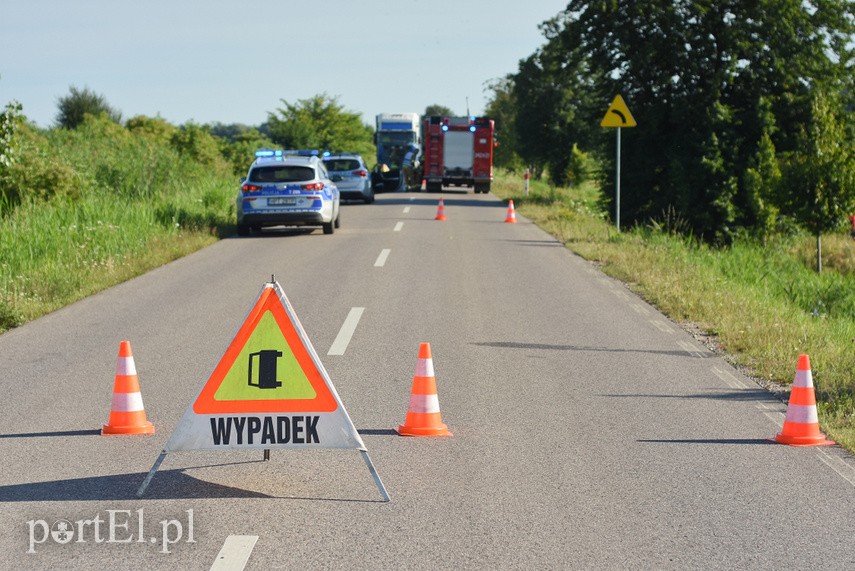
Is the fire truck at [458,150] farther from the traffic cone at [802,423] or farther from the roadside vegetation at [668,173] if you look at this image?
the traffic cone at [802,423]

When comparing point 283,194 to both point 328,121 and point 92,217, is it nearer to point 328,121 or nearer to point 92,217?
point 92,217

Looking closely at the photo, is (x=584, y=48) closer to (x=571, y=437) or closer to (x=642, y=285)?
(x=642, y=285)

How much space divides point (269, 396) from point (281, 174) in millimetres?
17670

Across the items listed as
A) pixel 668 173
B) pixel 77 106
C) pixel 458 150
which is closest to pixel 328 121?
pixel 77 106

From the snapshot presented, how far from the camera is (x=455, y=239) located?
23531mm

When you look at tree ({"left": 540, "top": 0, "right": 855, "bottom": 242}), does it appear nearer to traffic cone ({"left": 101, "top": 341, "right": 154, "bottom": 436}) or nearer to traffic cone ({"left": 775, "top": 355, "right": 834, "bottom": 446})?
traffic cone ({"left": 775, "top": 355, "right": 834, "bottom": 446})

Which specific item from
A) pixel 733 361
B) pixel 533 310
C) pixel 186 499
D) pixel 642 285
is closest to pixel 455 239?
pixel 642 285

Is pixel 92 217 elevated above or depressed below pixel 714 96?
below

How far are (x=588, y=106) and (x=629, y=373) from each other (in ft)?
91.8

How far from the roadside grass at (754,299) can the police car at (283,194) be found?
5255mm

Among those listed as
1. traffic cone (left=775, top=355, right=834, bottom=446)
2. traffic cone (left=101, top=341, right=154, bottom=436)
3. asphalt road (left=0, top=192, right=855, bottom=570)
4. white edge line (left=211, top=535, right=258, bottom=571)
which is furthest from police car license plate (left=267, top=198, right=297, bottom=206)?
white edge line (left=211, top=535, right=258, bottom=571)

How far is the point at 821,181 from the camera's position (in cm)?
2897

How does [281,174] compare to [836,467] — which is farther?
[281,174]

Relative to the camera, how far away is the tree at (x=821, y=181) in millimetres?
28844
